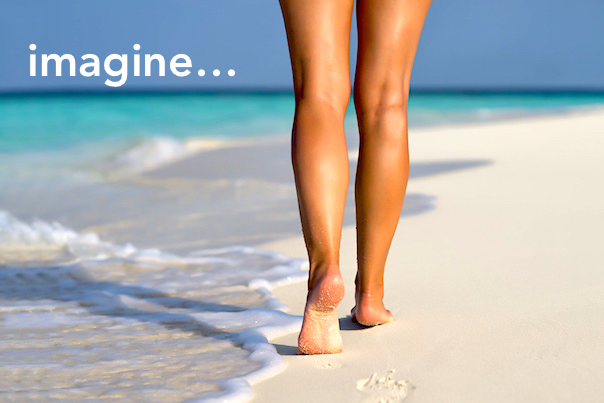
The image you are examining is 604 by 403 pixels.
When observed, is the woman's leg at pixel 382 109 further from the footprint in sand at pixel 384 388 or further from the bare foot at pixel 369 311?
the footprint in sand at pixel 384 388

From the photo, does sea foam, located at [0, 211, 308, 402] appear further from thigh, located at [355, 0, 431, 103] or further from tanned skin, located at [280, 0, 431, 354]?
thigh, located at [355, 0, 431, 103]

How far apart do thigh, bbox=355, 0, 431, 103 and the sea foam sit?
1.81 ft

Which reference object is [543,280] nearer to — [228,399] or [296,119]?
[296,119]

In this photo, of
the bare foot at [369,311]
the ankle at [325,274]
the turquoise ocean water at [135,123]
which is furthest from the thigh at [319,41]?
the turquoise ocean water at [135,123]

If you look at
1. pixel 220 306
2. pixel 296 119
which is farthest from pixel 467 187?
pixel 296 119

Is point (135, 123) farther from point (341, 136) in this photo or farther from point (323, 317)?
point (323, 317)

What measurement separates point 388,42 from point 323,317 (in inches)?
21.7

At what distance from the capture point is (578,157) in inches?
154

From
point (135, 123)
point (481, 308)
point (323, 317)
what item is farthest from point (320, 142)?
point (135, 123)

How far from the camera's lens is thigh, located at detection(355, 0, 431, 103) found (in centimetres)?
118

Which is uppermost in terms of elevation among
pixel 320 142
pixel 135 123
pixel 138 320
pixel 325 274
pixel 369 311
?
pixel 320 142

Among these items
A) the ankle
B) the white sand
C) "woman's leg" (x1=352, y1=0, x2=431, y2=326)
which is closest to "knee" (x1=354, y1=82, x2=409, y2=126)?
"woman's leg" (x1=352, y1=0, x2=431, y2=326)

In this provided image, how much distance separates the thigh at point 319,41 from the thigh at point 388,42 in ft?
0.19

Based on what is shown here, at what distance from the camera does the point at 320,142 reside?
3.69 feet
